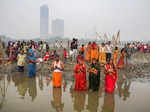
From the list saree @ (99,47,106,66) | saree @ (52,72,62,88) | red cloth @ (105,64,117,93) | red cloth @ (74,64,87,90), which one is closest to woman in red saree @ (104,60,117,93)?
red cloth @ (105,64,117,93)

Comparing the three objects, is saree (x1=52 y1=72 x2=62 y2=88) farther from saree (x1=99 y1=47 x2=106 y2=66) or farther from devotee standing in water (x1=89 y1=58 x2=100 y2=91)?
saree (x1=99 y1=47 x2=106 y2=66)

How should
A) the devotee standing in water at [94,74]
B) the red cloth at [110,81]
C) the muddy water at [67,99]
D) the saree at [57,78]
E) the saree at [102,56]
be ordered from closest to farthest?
the muddy water at [67,99]
the red cloth at [110,81]
the devotee standing in water at [94,74]
the saree at [57,78]
the saree at [102,56]

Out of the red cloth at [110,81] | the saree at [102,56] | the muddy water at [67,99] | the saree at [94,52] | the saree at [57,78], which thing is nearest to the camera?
the muddy water at [67,99]

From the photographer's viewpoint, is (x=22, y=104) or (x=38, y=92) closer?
(x=22, y=104)

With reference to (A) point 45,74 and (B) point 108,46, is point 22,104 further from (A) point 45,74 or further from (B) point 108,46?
(B) point 108,46

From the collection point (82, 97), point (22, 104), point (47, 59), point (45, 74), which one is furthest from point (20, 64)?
point (82, 97)

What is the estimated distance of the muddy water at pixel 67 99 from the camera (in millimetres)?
4574

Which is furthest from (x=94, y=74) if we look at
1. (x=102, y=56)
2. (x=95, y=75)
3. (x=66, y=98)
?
(x=102, y=56)

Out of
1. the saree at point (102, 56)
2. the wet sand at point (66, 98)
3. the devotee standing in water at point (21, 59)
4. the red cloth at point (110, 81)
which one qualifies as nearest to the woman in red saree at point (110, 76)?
the red cloth at point (110, 81)

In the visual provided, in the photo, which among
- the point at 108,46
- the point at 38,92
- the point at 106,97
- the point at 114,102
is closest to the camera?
the point at 114,102

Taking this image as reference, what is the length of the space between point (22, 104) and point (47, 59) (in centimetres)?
681

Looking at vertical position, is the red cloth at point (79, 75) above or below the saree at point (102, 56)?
below

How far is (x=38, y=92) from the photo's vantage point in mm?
5953

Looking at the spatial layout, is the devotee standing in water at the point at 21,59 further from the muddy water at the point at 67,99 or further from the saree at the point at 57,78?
the saree at the point at 57,78
